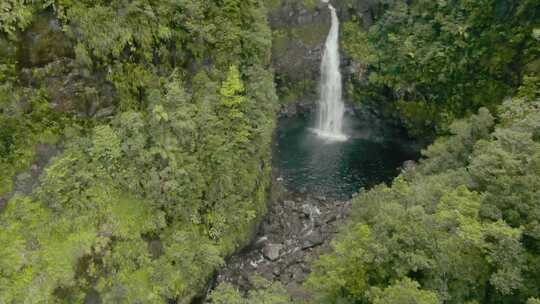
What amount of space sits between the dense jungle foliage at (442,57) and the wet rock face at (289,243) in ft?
39.3

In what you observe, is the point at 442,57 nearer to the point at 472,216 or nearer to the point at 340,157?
the point at 340,157

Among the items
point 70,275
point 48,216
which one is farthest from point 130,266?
point 48,216

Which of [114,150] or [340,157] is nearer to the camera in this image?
[114,150]

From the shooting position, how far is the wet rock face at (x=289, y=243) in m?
21.9

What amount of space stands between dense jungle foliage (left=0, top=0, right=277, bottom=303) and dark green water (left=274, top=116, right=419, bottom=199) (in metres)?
10.6

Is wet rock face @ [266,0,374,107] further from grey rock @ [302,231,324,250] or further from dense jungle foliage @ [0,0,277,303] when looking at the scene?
dense jungle foliage @ [0,0,277,303]

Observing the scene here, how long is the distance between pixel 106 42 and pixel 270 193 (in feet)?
46.8

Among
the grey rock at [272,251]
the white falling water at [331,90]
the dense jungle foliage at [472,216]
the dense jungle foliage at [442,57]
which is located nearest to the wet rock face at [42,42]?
the dense jungle foliage at [472,216]

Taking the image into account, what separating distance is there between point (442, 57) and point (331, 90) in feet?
36.4

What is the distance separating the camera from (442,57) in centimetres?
3134

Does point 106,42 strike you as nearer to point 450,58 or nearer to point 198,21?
point 198,21

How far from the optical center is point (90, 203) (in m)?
16.8

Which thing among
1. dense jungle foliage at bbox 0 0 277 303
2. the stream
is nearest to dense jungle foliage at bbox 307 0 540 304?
the stream

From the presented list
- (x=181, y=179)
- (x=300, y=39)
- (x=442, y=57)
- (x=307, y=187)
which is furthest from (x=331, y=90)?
(x=181, y=179)
